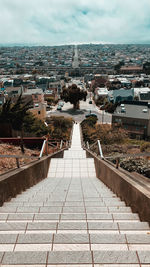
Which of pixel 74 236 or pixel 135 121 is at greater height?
pixel 74 236

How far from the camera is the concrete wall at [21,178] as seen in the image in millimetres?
4138

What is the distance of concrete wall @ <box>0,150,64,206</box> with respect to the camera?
13.6ft

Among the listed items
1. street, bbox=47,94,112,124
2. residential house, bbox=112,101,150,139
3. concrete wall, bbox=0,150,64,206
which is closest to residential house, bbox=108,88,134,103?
street, bbox=47,94,112,124

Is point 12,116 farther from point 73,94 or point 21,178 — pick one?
point 73,94

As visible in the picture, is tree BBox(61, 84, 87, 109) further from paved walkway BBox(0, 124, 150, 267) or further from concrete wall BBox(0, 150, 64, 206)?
paved walkway BBox(0, 124, 150, 267)

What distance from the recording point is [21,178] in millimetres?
5059

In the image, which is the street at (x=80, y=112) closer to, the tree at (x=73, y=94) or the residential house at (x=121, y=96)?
the tree at (x=73, y=94)

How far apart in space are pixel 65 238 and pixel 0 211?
1655 mm

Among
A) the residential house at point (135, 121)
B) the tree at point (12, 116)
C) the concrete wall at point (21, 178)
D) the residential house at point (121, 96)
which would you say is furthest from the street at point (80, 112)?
the concrete wall at point (21, 178)

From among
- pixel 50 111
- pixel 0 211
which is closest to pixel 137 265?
pixel 0 211

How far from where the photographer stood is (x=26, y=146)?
12508 mm

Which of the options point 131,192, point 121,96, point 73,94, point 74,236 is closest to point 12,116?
point 131,192

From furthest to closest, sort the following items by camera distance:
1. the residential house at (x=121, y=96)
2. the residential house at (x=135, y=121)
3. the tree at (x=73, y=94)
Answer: the residential house at (x=121, y=96) < the tree at (x=73, y=94) < the residential house at (x=135, y=121)

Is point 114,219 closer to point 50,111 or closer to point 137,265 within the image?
point 137,265
